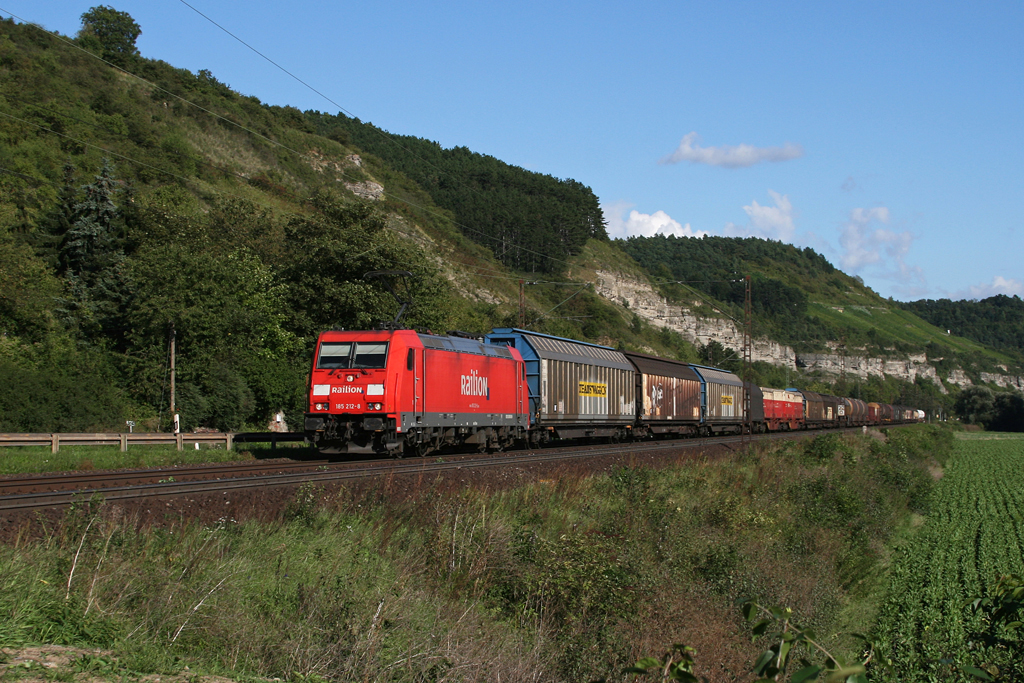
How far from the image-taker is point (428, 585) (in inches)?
412

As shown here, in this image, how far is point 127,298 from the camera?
41656 millimetres

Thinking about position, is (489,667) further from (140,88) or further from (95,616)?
(140,88)

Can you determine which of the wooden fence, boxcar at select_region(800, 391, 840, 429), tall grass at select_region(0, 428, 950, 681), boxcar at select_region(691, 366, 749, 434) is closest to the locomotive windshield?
the wooden fence

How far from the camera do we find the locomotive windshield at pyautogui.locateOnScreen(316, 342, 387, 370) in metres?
21.2

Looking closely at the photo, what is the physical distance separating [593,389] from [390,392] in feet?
44.9

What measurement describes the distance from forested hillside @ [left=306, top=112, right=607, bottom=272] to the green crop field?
248 ft

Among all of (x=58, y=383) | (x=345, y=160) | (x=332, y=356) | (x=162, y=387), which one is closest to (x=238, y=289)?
(x=162, y=387)

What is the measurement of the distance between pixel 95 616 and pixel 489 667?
3770 millimetres

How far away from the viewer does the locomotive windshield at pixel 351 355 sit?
21.2 metres

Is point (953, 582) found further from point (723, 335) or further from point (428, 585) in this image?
point (723, 335)

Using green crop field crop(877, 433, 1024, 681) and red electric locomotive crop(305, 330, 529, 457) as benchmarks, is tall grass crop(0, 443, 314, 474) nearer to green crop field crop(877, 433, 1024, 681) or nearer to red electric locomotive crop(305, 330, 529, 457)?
red electric locomotive crop(305, 330, 529, 457)

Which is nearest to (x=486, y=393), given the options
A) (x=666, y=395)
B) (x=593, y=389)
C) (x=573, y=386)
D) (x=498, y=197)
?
(x=573, y=386)

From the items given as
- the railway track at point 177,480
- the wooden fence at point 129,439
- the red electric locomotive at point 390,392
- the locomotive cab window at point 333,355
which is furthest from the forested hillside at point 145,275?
the railway track at point 177,480

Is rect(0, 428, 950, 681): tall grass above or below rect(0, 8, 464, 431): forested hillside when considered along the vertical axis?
below
